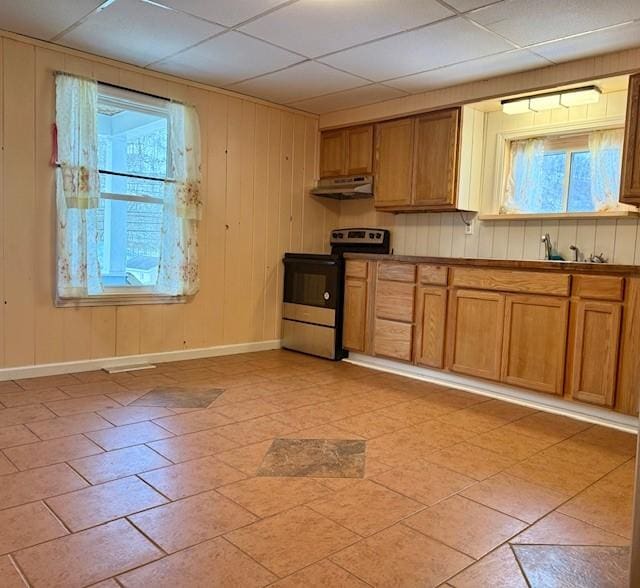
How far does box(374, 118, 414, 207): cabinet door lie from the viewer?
4.59m

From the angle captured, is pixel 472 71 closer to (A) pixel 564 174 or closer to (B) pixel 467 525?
(A) pixel 564 174

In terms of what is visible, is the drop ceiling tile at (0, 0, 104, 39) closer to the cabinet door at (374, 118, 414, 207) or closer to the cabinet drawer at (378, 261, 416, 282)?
the cabinet door at (374, 118, 414, 207)

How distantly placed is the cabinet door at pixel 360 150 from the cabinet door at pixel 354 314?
3.52ft

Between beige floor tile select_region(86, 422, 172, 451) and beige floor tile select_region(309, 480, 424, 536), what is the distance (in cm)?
103

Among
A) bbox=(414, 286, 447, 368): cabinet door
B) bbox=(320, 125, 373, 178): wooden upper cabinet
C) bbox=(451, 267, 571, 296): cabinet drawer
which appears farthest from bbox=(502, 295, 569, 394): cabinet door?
bbox=(320, 125, 373, 178): wooden upper cabinet

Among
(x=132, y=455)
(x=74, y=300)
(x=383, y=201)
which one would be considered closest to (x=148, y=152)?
(x=74, y=300)

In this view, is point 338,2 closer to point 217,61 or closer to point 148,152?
point 217,61

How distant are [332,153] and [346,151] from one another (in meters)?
0.20

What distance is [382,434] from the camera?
2889 millimetres

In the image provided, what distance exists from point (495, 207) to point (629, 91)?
4.15ft

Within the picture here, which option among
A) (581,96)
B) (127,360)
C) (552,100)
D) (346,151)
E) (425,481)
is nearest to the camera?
(425,481)

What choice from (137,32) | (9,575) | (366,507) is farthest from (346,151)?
(9,575)

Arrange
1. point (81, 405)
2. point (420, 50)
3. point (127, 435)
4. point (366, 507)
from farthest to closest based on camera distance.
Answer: point (420, 50) < point (81, 405) < point (127, 435) < point (366, 507)

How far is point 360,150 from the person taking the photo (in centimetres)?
499
